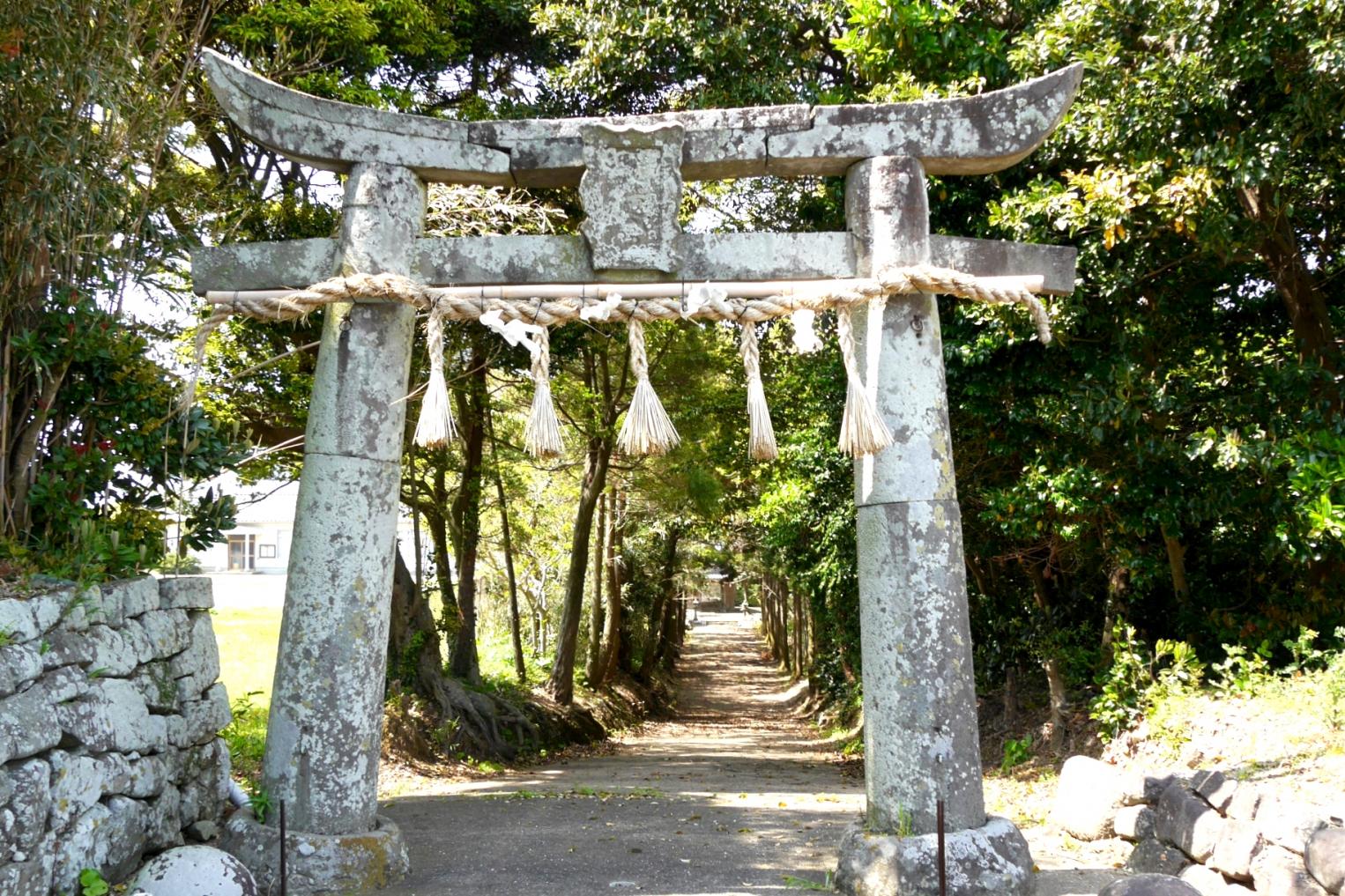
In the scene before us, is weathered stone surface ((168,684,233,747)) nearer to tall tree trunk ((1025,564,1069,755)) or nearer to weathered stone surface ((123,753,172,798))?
weathered stone surface ((123,753,172,798))

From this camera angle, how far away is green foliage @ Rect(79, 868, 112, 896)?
4426mm

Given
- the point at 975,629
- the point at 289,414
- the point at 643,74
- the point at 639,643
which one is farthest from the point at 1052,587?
the point at 639,643

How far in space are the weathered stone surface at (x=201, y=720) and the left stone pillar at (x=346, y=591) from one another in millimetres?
600

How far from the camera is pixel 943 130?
5.54 m

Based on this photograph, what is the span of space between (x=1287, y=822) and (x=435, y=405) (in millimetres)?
4544

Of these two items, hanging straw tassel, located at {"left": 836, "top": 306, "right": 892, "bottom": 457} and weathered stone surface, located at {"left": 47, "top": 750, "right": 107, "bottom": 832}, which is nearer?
weathered stone surface, located at {"left": 47, "top": 750, "right": 107, "bottom": 832}

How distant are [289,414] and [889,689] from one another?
7586mm

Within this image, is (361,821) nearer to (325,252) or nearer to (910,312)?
(325,252)

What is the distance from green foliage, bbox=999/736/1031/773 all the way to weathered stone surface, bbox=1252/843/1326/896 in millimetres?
5707

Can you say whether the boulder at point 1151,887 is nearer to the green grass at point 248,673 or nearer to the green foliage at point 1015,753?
the green grass at point 248,673

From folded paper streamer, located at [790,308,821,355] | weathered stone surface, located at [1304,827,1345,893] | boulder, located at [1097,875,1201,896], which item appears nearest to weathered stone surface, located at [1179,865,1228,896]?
weathered stone surface, located at [1304,827,1345,893]

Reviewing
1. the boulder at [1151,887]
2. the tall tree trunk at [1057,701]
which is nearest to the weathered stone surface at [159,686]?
the boulder at [1151,887]

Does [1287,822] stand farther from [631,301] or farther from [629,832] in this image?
[631,301]

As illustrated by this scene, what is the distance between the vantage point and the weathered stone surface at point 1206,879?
17.0 feet
